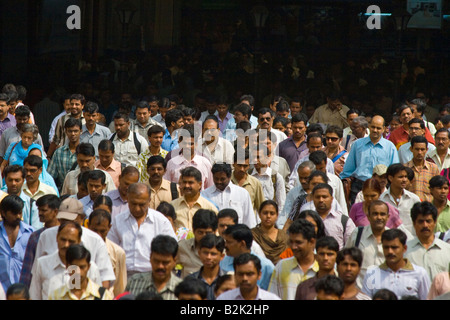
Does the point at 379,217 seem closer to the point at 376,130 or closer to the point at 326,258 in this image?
the point at 326,258

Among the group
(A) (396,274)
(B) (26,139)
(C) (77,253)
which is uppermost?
(B) (26,139)

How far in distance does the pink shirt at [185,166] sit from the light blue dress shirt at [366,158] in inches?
64.1

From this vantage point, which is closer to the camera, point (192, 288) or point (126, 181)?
point (192, 288)

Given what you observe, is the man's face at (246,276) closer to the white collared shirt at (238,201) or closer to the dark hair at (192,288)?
the dark hair at (192,288)

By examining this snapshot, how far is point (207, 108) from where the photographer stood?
14.3m

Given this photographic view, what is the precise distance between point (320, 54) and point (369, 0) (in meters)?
1.56

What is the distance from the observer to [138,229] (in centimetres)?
816

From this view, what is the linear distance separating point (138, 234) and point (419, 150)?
3745 mm

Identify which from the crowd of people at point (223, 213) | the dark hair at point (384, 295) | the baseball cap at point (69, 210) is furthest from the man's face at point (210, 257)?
the baseball cap at point (69, 210)

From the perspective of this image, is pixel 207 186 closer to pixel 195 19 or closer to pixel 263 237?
pixel 263 237

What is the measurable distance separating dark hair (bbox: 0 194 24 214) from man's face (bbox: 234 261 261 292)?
2.34 metres

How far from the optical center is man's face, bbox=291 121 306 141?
11.6 m

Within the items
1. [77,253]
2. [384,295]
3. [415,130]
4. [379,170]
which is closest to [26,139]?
[379,170]

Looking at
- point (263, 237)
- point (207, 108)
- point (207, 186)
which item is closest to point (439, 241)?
point (263, 237)
